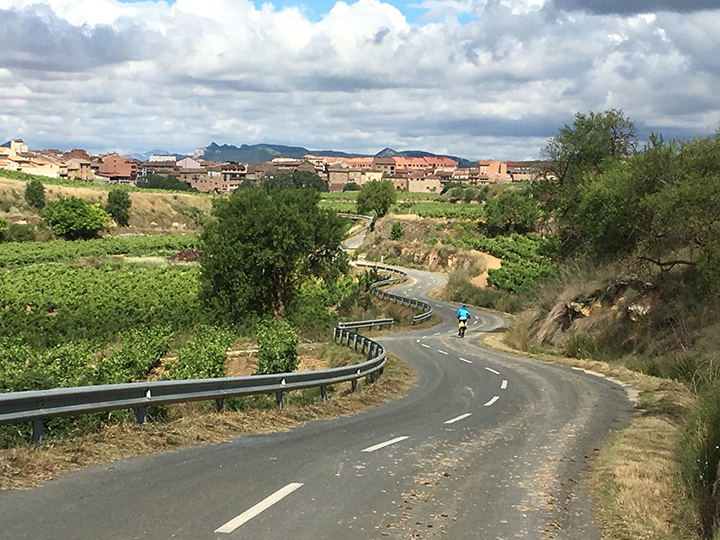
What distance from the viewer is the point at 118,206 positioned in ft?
434

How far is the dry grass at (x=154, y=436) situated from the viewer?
8.52 m

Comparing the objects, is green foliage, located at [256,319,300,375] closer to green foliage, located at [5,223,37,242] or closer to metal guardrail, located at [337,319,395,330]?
metal guardrail, located at [337,319,395,330]

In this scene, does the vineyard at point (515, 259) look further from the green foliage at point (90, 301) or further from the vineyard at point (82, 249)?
the vineyard at point (82, 249)

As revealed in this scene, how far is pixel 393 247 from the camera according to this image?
349ft

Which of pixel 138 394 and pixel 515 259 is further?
pixel 515 259

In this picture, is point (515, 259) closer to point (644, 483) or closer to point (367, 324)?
point (367, 324)

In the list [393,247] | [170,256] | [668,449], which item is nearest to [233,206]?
[668,449]

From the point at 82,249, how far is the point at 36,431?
90693mm

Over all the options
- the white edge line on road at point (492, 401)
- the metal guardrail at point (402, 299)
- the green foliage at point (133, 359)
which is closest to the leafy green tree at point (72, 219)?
the metal guardrail at point (402, 299)

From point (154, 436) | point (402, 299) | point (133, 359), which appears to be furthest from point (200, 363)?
point (402, 299)

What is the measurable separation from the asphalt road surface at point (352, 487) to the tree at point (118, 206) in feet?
405

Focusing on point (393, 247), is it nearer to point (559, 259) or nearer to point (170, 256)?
point (170, 256)

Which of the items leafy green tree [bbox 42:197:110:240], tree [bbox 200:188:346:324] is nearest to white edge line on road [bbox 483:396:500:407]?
tree [bbox 200:188:346:324]

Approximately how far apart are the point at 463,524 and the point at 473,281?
236 ft
